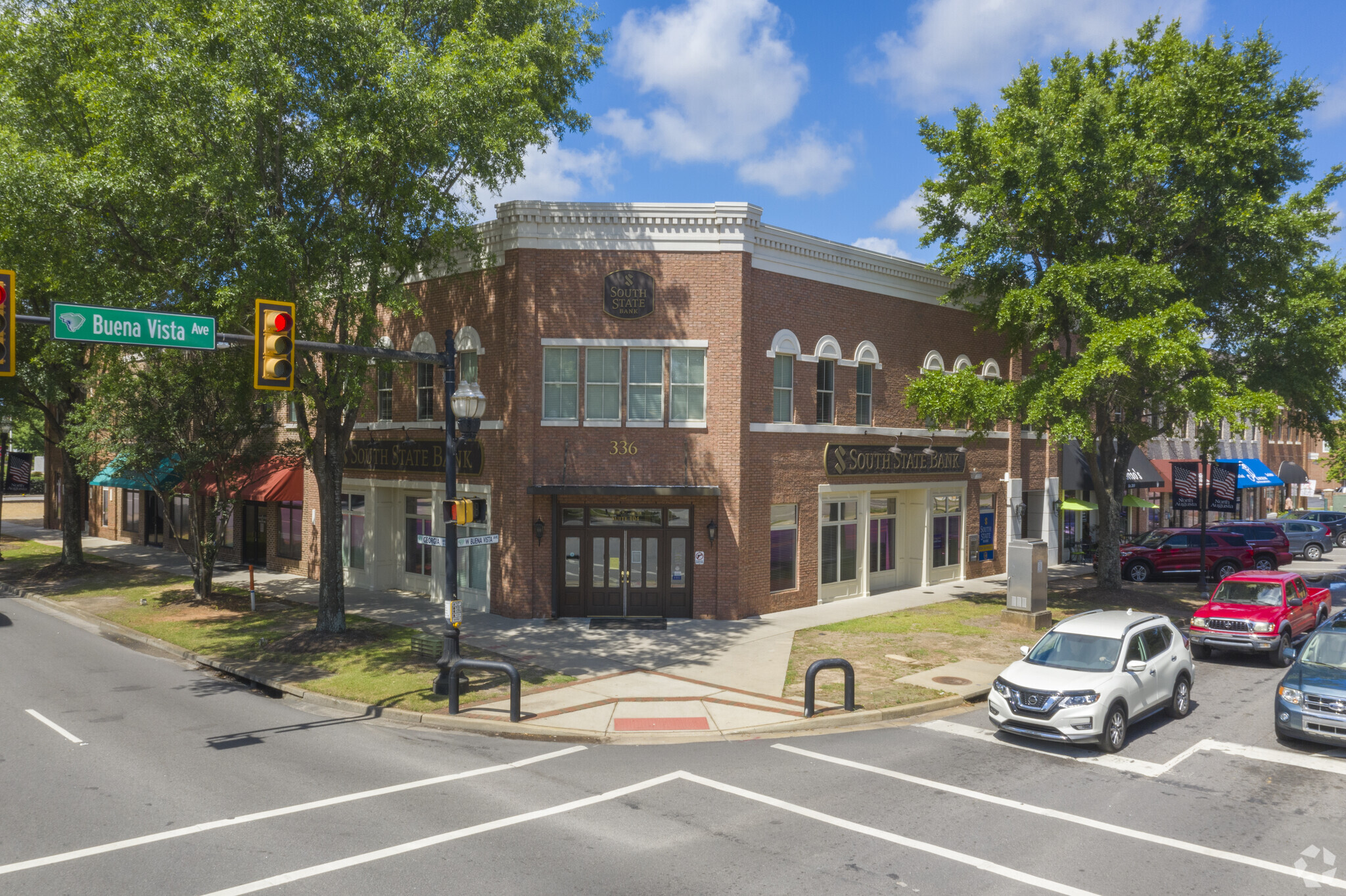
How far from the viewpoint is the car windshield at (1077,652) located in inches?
498

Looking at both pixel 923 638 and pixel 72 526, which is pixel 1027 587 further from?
pixel 72 526

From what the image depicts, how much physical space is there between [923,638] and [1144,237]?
41.8 feet

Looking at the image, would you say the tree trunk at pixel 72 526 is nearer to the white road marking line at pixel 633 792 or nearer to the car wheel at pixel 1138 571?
the white road marking line at pixel 633 792

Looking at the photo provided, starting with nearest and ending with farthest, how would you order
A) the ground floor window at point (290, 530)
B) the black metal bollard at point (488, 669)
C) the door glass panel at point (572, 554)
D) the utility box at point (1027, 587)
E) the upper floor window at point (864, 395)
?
the black metal bollard at point (488, 669), the utility box at point (1027, 587), the door glass panel at point (572, 554), the upper floor window at point (864, 395), the ground floor window at point (290, 530)

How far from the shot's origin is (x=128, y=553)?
116 ft

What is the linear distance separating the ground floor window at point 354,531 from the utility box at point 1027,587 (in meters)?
19.4

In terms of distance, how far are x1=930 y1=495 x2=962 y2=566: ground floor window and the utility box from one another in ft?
21.0

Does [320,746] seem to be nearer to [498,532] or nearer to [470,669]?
[470,669]

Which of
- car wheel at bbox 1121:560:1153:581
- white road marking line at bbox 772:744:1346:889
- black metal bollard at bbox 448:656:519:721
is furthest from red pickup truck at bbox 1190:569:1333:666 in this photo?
black metal bollard at bbox 448:656:519:721

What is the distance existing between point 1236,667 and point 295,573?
27949 mm

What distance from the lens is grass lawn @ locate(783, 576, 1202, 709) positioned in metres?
15.5

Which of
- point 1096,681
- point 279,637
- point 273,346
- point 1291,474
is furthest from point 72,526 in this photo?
point 1291,474

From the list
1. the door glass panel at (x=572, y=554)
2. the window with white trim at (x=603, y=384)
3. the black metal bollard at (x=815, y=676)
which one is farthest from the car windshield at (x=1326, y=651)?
the door glass panel at (x=572, y=554)

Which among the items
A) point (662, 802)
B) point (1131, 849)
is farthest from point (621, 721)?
point (1131, 849)
